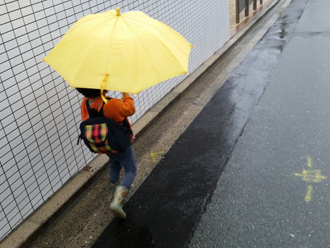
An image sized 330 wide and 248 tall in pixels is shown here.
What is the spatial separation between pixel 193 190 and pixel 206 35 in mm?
4628

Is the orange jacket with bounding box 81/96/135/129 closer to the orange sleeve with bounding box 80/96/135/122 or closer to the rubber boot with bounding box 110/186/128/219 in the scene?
the orange sleeve with bounding box 80/96/135/122

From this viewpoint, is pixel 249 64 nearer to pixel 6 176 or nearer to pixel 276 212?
pixel 276 212

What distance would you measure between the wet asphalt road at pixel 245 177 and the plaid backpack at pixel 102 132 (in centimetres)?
91

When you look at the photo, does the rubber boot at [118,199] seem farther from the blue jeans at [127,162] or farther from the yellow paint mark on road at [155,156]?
the yellow paint mark on road at [155,156]

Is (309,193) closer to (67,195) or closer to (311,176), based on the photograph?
(311,176)

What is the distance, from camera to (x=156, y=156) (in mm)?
4348

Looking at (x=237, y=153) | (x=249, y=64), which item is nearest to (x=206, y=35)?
(x=249, y=64)

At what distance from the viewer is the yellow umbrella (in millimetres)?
2311

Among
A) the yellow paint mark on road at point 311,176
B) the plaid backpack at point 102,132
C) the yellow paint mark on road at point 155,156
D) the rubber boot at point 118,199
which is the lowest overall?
the yellow paint mark on road at point 311,176

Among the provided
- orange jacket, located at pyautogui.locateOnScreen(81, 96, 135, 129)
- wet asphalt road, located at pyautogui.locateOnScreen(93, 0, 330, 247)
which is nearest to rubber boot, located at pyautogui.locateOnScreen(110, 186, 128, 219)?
wet asphalt road, located at pyautogui.locateOnScreen(93, 0, 330, 247)

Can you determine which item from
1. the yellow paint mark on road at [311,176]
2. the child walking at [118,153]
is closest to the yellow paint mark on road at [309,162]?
the yellow paint mark on road at [311,176]

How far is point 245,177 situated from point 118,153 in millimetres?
1533

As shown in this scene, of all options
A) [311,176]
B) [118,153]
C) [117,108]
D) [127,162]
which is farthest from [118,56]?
[311,176]

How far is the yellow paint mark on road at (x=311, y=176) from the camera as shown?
358 centimetres
